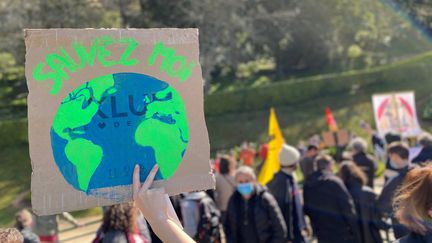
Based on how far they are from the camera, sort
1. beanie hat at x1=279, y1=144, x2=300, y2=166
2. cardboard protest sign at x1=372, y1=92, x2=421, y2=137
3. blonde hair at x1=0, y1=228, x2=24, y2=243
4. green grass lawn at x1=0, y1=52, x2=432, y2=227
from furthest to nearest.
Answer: green grass lawn at x1=0, y1=52, x2=432, y2=227 < cardboard protest sign at x1=372, y1=92, x2=421, y2=137 < beanie hat at x1=279, y1=144, x2=300, y2=166 < blonde hair at x1=0, y1=228, x2=24, y2=243

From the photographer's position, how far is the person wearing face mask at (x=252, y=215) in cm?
495

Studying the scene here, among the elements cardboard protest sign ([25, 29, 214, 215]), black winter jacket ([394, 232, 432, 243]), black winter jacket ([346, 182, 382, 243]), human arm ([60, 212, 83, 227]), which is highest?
cardboard protest sign ([25, 29, 214, 215])

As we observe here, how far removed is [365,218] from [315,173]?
0.62m

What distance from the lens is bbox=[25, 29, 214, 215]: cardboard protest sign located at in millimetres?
2002

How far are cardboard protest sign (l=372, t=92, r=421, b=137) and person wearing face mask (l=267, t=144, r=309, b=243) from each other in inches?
234

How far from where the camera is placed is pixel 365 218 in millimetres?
5348

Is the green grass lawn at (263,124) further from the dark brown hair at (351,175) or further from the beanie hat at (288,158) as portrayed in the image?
the dark brown hair at (351,175)

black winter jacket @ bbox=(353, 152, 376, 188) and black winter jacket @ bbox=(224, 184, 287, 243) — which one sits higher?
black winter jacket @ bbox=(353, 152, 376, 188)

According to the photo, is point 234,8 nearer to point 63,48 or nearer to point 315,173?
point 315,173

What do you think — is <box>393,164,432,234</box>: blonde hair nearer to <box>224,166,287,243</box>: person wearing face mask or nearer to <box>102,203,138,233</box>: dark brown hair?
<box>102,203,138,233</box>: dark brown hair

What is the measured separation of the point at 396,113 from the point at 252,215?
6.93 metres

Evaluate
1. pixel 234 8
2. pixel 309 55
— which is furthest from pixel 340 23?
pixel 234 8

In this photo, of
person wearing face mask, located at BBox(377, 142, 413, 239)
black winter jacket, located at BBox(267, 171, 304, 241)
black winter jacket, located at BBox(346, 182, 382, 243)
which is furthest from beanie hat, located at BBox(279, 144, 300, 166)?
person wearing face mask, located at BBox(377, 142, 413, 239)

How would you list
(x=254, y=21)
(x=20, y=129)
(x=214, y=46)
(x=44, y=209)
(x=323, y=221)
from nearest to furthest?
(x=44, y=209) → (x=323, y=221) → (x=20, y=129) → (x=214, y=46) → (x=254, y=21)
